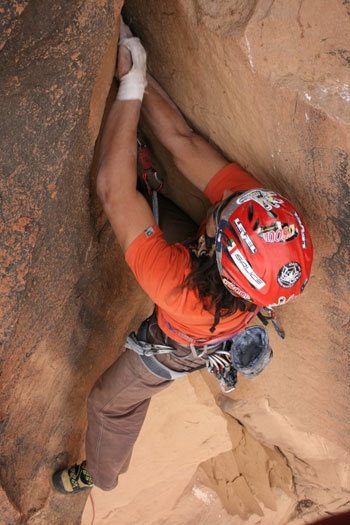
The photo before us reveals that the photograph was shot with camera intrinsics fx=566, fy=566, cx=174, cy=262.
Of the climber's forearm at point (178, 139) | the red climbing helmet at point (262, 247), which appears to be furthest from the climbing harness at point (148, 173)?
the red climbing helmet at point (262, 247)

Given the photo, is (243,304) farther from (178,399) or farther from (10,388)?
(178,399)

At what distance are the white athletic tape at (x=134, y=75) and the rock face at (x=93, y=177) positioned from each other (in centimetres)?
12

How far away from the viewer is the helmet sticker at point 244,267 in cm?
239

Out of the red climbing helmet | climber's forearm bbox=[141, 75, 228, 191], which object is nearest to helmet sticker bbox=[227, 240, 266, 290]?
the red climbing helmet

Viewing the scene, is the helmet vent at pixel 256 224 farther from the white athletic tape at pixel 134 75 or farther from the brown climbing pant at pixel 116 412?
the brown climbing pant at pixel 116 412

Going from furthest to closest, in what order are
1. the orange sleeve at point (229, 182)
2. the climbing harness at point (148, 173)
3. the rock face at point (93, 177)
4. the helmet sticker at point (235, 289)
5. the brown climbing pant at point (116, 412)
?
1. the brown climbing pant at point (116, 412)
2. the climbing harness at point (148, 173)
3. the orange sleeve at point (229, 182)
4. the helmet sticker at point (235, 289)
5. the rock face at point (93, 177)

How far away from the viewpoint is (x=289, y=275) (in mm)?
2414

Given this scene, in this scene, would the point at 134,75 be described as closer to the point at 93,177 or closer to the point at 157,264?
the point at 93,177

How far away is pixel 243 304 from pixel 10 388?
48.7 inches

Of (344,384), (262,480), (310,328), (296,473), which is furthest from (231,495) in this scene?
(310,328)

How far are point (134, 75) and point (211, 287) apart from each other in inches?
40.5

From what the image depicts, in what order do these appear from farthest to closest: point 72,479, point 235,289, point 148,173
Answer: point 72,479 → point 148,173 → point 235,289

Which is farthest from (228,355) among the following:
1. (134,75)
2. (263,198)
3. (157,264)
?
(134,75)

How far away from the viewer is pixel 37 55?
211 centimetres
